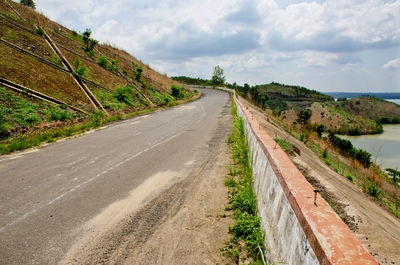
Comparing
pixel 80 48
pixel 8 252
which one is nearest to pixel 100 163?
pixel 8 252

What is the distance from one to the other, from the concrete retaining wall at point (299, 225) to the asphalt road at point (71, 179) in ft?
10.7

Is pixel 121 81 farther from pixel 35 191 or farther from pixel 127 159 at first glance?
pixel 35 191

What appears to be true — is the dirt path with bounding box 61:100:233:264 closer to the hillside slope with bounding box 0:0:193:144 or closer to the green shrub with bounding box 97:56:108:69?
the hillside slope with bounding box 0:0:193:144

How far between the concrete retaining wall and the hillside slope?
36.8 feet

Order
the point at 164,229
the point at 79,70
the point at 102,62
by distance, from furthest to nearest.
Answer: the point at 102,62 → the point at 79,70 → the point at 164,229

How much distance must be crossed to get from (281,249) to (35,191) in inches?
226

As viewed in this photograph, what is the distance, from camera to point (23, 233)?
4.15 metres

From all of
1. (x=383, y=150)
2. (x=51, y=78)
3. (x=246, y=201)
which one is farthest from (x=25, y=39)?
(x=383, y=150)

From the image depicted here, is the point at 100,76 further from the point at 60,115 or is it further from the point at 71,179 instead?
the point at 71,179

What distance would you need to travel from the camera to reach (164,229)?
14.5 ft

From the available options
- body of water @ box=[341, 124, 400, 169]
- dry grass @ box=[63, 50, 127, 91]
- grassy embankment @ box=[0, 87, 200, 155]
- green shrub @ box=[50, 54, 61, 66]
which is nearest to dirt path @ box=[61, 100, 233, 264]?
body of water @ box=[341, 124, 400, 169]

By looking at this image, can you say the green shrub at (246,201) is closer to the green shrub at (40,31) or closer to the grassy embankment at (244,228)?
the grassy embankment at (244,228)

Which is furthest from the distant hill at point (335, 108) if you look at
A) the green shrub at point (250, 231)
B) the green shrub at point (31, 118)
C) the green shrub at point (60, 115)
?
the green shrub at point (250, 231)

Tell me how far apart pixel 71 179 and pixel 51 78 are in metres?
13.0
